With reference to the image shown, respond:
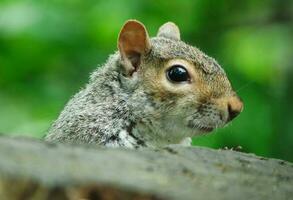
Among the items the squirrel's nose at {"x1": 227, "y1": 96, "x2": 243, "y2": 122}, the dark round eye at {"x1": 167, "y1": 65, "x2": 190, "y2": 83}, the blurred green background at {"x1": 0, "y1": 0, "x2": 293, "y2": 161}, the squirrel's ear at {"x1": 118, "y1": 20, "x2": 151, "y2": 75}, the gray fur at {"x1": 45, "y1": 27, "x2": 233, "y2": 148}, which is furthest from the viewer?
the blurred green background at {"x1": 0, "y1": 0, "x2": 293, "y2": 161}

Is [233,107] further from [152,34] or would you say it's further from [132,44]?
[152,34]

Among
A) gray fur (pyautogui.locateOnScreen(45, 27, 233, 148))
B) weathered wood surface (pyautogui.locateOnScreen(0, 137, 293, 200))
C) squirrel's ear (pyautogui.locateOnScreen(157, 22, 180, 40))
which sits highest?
squirrel's ear (pyautogui.locateOnScreen(157, 22, 180, 40))

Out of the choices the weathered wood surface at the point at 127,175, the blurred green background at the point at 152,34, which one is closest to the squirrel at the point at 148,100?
the blurred green background at the point at 152,34

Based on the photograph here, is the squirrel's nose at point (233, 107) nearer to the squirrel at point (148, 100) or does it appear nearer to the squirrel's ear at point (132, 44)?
the squirrel at point (148, 100)

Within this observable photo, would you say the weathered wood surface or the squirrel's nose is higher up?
the squirrel's nose

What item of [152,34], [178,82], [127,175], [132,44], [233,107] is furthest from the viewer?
[152,34]

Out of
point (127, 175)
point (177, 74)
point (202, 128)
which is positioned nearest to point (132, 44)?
point (177, 74)

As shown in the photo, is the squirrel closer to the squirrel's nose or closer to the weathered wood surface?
the squirrel's nose

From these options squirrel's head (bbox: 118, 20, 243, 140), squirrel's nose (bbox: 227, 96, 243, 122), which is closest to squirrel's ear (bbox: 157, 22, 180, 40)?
squirrel's head (bbox: 118, 20, 243, 140)
